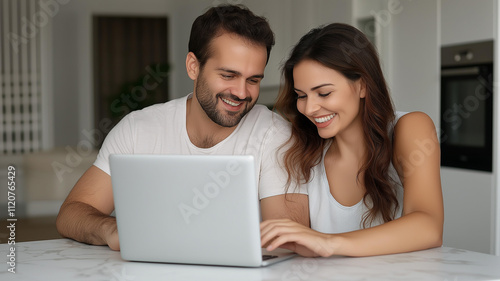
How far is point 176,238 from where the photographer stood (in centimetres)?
130

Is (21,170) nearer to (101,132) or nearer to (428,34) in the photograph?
(101,132)

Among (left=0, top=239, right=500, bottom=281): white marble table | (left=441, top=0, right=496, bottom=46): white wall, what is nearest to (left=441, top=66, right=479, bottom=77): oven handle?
(left=441, top=0, right=496, bottom=46): white wall

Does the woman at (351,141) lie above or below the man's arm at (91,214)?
above

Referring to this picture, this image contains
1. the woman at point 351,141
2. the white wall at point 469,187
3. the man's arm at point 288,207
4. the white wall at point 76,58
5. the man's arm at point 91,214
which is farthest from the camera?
the white wall at point 76,58

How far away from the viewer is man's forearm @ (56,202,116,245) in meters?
1.60

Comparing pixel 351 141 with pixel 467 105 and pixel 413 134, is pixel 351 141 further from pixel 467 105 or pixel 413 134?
pixel 467 105

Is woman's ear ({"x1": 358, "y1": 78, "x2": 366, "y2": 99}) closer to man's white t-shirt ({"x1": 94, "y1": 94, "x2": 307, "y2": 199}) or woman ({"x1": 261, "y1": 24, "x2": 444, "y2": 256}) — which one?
woman ({"x1": 261, "y1": 24, "x2": 444, "y2": 256})

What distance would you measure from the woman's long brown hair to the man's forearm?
1.92 feet

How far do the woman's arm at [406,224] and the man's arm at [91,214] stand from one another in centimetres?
47

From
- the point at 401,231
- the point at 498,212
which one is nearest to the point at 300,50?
the point at 401,231

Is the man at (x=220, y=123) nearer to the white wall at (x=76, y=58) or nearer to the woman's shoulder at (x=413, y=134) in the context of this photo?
the woman's shoulder at (x=413, y=134)

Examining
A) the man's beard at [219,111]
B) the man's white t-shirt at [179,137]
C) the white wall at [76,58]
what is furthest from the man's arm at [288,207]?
the white wall at [76,58]

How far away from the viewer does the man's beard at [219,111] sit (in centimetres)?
204

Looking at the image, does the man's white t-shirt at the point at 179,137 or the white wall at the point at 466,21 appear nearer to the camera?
the man's white t-shirt at the point at 179,137
